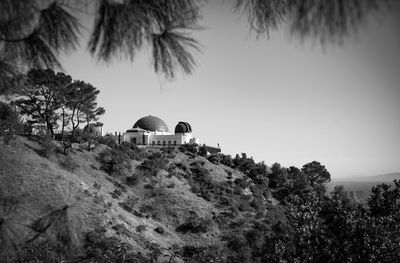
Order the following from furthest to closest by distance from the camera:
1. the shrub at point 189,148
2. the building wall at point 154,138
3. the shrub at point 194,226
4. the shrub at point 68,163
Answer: the building wall at point 154,138 → the shrub at point 189,148 → the shrub at point 68,163 → the shrub at point 194,226

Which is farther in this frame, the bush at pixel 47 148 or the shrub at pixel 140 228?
the bush at pixel 47 148

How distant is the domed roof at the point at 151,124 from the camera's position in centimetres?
6756

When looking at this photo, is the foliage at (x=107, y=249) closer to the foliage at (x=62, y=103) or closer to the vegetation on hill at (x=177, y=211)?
the vegetation on hill at (x=177, y=211)

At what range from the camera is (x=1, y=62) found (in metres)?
3.70

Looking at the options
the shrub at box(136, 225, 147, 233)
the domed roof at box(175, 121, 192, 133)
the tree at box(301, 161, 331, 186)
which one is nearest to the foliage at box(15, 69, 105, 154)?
the shrub at box(136, 225, 147, 233)

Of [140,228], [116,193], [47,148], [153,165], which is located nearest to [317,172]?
[153,165]

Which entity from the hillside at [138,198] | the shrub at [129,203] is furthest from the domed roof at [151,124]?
the shrub at [129,203]

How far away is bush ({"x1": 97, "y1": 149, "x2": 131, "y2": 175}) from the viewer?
38.6 m

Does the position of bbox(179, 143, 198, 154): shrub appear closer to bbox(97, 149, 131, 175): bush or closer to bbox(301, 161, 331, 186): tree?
bbox(97, 149, 131, 175): bush

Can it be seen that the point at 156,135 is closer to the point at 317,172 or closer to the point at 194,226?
the point at 194,226

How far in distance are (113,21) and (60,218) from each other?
256cm

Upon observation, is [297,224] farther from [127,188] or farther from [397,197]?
[127,188]

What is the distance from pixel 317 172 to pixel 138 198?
4532 centimetres

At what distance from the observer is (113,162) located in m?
39.0
